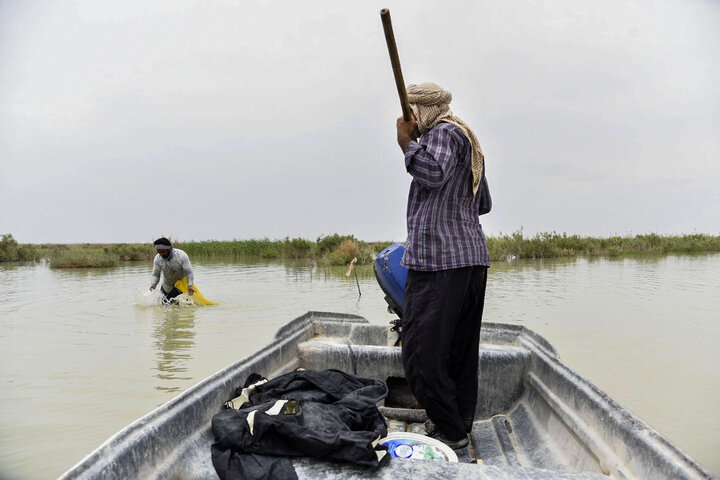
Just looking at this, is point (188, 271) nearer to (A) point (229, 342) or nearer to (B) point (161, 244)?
(B) point (161, 244)

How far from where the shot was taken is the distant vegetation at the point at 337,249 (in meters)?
17.9

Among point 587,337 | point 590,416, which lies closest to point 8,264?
point 587,337

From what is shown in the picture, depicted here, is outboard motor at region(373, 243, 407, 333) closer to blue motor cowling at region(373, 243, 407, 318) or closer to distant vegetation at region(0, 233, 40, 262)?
blue motor cowling at region(373, 243, 407, 318)

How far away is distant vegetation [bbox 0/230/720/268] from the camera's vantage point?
17922mm

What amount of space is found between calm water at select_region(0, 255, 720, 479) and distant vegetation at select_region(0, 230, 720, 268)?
5319 millimetres

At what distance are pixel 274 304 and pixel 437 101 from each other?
7763 millimetres

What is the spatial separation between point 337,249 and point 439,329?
1577 centimetres

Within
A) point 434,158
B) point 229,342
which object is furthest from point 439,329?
point 229,342

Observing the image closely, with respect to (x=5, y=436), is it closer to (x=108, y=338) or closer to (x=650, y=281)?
(x=108, y=338)

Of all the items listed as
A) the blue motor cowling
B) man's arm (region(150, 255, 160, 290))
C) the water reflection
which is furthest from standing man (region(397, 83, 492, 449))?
man's arm (region(150, 255, 160, 290))

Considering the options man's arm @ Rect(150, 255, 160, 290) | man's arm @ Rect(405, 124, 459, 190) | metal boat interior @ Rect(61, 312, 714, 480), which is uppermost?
man's arm @ Rect(405, 124, 459, 190)

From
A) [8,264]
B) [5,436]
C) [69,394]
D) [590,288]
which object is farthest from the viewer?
[8,264]

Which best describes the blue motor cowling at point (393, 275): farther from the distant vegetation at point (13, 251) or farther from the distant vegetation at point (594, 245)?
the distant vegetation at point (13, 251)

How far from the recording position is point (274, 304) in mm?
9219
